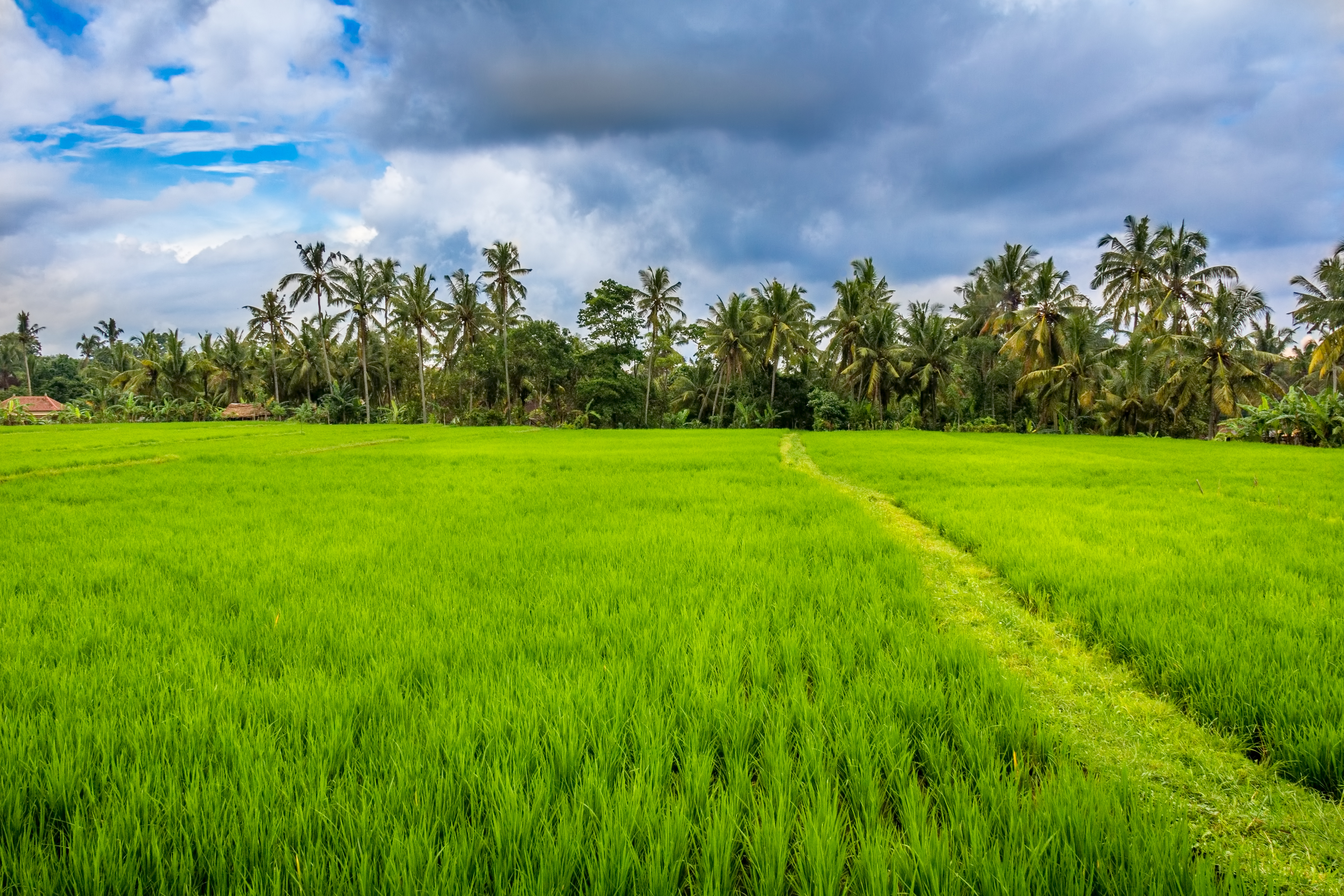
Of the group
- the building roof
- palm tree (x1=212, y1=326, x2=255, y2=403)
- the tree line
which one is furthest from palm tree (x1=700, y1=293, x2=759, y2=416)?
the building roof

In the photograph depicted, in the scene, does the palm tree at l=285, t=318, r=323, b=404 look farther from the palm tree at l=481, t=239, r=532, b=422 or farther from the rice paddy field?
the rice paddy field

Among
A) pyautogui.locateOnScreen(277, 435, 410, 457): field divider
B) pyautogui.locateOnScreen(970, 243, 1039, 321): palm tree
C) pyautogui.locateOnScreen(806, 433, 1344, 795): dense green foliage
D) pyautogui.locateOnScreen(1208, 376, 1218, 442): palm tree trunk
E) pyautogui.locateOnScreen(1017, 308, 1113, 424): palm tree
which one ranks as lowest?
pyautogui.locateOnScreen(806, 433, 1344, 795): dense green foliage

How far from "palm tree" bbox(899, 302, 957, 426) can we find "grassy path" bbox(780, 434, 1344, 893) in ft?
114

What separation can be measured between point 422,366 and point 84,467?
30.0m

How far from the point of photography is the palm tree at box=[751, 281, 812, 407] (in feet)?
117

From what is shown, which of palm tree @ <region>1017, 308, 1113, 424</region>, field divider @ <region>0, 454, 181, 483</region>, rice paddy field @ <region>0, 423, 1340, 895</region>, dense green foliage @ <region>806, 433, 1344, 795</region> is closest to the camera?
rice paddy field @ <region>0, 423, 1340, 895</region>

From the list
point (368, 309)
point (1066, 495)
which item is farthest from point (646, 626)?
point (368, 309)

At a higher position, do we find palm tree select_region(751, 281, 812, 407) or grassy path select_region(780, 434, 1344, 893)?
palm tree select_region(751, 281, 812, 407)

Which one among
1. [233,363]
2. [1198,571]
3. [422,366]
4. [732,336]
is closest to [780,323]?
[732,336]

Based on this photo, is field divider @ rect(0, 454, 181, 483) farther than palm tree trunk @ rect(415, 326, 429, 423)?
No

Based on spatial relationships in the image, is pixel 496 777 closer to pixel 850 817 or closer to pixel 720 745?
pixel 720 745

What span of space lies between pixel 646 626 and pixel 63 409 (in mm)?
53282

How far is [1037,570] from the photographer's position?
3.68 metres

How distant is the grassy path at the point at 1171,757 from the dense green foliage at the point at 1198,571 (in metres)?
0.11
